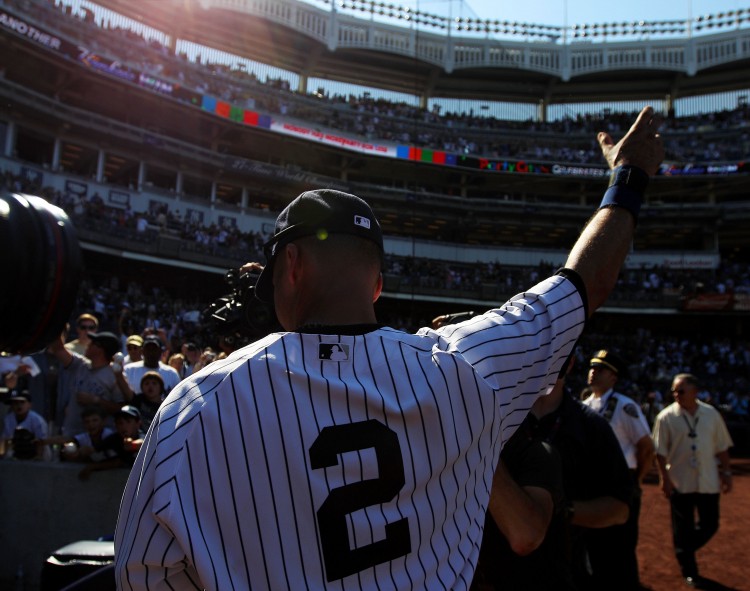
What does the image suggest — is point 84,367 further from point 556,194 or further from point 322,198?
point 556,194

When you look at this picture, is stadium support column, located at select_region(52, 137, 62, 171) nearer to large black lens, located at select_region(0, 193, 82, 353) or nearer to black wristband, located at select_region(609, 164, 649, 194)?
large black lens, located at select_region(0, 193, 82, 353)

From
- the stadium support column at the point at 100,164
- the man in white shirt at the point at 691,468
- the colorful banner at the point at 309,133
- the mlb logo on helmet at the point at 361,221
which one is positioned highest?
the colorful banner at the point at 309,133

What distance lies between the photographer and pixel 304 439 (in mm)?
1202

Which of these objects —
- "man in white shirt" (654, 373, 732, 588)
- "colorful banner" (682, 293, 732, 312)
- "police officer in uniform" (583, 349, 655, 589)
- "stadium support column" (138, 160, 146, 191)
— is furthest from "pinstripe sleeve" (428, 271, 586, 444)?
"colorful banner" (682, 293, 732, 312)

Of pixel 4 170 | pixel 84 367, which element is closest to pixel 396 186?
pixel 4 170

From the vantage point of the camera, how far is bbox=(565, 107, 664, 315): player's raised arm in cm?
162

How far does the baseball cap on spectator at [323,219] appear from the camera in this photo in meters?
1.43

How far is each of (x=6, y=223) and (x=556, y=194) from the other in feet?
146

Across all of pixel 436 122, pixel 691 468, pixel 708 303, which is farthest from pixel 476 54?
pixel 691 468

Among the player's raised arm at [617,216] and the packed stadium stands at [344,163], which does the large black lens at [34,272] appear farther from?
the packed stadium stands at [344,163]

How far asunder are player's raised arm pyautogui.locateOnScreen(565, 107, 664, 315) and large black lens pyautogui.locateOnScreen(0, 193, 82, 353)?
4.98 ft

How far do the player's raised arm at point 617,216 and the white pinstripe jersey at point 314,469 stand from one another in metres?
0.43

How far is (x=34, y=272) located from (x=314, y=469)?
1164mm

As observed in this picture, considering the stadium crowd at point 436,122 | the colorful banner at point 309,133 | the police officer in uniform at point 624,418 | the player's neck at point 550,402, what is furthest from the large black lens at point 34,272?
the stadium crowd at point 436,122
